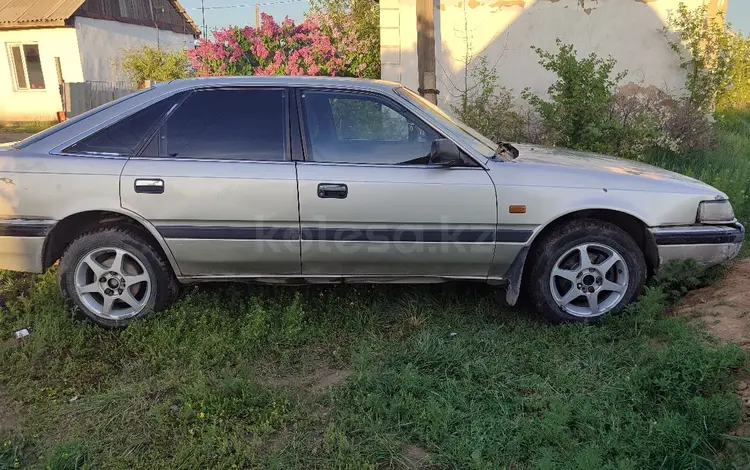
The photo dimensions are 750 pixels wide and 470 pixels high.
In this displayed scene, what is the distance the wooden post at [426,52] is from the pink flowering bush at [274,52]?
2103 millimetres

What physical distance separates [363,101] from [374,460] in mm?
2306

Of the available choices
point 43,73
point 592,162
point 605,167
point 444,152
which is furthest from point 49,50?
point 605,167

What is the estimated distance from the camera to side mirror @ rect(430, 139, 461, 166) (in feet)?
11.6

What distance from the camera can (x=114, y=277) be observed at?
12.7 ft

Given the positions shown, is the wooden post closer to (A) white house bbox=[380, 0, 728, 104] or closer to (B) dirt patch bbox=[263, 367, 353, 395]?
(A) white house bbox=[380, 0, 728, 104]

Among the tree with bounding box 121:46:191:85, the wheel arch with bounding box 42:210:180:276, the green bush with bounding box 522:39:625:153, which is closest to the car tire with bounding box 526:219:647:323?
the wheel arch with bounding box 42:210:180:276

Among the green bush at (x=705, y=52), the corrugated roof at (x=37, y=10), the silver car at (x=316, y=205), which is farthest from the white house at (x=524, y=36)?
the corrugated roof at (x=37, y=10)

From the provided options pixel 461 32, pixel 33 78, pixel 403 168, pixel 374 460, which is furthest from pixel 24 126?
pixel 374 460

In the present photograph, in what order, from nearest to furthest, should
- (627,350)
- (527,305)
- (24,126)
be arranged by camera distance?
(627,350) → (527,305) → (24,126)

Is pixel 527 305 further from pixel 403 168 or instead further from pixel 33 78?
pixel 33 78

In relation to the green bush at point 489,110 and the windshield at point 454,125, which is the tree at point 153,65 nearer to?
the green bush at point 489,110

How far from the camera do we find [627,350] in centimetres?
346

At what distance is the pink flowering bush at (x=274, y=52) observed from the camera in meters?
9.38

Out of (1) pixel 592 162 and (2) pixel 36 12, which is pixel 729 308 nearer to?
(1) pixel 592 162
